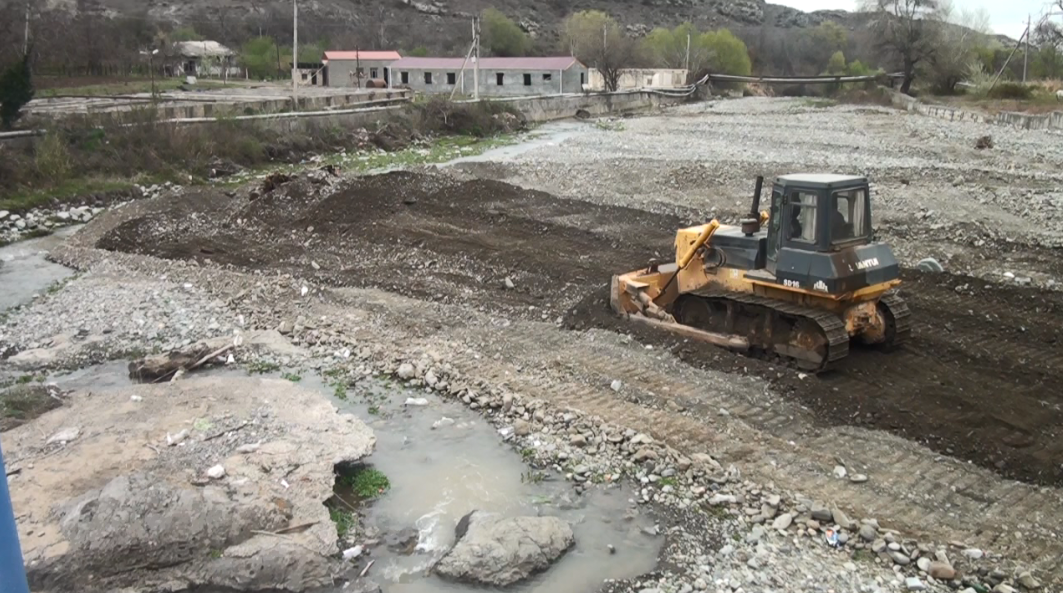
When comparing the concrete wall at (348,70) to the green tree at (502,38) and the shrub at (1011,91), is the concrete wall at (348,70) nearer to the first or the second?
the green tree at (502,38)

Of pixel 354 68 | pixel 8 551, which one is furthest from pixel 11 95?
pixel 354 68

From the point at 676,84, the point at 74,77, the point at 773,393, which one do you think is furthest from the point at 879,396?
the point at 676,84

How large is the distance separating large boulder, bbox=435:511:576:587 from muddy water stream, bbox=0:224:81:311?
10.6 m

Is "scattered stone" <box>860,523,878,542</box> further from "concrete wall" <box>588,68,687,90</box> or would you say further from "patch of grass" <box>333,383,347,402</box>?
"concrete wall" <box>588,68,687,90</box>

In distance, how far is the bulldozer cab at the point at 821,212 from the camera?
32.1 ft

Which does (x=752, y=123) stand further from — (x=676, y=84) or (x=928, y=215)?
(x=676, y=84)

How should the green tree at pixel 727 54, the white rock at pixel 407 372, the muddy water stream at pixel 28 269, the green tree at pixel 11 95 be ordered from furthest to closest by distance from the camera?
the green tree at pixel 727 54 → the green tree at pixel 11 95 → the muddy water stream at pixel 28 269 → the white rock at pixel 407 372

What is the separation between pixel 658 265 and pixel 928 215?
871 cm

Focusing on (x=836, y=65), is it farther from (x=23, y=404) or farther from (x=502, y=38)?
(x=23, y=404)

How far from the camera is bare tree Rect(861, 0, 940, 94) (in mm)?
57906

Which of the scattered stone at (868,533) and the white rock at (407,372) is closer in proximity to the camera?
the scattered stone at (868,533)

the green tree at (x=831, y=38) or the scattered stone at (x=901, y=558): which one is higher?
the green tree at (x=831, y=38)

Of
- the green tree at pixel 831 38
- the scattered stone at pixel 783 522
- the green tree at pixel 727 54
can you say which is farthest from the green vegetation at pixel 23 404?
the green tree at pixel 831 38

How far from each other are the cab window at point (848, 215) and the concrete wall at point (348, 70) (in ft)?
207
